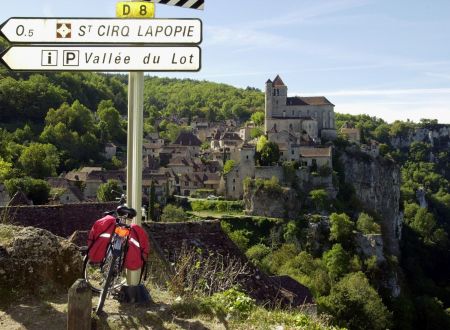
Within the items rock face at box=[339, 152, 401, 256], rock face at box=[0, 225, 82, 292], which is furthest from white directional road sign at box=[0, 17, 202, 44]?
rock face at box=[339, 152, 401, 256]

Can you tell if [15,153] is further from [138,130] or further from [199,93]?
[199,93]

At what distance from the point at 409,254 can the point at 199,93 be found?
347 feet

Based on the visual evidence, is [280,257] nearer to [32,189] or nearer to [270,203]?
[270,203]

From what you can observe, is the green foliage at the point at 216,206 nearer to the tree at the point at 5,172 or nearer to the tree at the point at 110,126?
the tree at the point at 5,172

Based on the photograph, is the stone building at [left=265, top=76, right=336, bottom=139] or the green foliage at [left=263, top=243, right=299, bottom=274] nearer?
the green foliage at [left=263, top=243, right=299, bottom=274]

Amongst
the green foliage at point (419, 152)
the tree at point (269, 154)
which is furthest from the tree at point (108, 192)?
the green foliage at point (419, 152)

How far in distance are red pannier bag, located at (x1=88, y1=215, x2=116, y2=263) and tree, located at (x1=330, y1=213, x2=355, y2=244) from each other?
4851 cm

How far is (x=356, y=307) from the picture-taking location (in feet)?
116

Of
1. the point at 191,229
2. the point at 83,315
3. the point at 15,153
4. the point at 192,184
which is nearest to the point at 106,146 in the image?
the point at 15,153

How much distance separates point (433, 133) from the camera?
6009 inches

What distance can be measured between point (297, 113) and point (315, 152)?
14.9 m

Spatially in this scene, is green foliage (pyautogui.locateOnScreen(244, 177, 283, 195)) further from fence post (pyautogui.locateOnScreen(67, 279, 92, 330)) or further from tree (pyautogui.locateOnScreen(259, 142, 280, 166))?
fence post (pyautogui.locateOnScreen(67, 279, 92, 330))

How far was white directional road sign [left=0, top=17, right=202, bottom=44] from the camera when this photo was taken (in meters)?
4.71

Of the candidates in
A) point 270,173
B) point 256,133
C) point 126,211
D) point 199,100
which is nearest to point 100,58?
point 126,211
